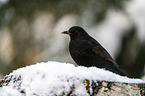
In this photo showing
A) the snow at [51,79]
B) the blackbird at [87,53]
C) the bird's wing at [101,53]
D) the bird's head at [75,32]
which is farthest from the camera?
the bird's head at [75,32]

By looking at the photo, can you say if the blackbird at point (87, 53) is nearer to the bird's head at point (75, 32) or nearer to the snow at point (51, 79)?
the bird's head at point (75, 32)

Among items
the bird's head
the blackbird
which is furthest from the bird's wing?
the bird's head

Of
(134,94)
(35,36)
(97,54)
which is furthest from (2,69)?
(134,94)

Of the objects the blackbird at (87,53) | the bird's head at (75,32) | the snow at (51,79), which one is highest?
the bird's head at (75,32)

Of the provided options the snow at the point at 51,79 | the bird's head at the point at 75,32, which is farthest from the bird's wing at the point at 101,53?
the snow at the point at 51,79

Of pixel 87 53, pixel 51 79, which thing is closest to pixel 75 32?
pixel 87 53

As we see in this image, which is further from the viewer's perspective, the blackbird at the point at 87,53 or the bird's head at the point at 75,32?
the bird's head at the point at 75,32

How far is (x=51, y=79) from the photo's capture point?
2152 millimetres

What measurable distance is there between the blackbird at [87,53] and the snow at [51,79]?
141 cm

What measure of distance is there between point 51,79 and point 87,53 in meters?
1.71

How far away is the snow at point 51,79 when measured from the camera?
215 cm

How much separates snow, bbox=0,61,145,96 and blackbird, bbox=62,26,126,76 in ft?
4.61

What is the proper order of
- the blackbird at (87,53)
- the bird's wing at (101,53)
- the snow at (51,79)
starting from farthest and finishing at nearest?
the bird's wing at (101,53)
the blackbird at (87,53)
the snow at (51,79)

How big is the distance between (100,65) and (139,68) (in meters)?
2.08
